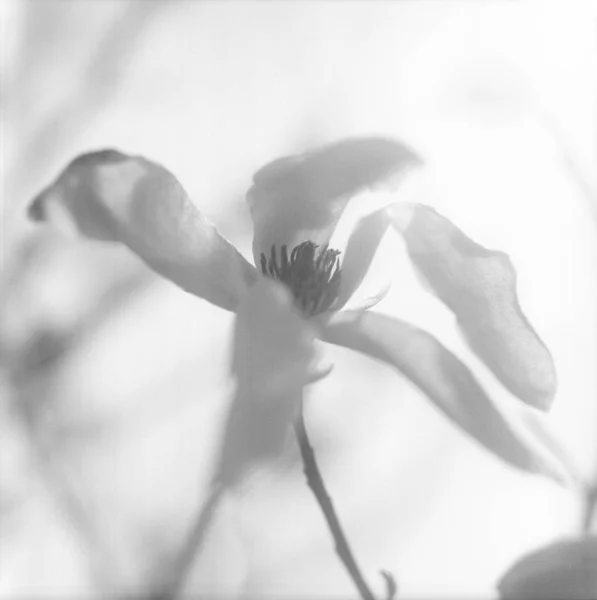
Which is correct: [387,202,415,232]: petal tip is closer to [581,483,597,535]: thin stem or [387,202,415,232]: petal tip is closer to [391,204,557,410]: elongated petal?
[391,204,557,410]: elongated petal

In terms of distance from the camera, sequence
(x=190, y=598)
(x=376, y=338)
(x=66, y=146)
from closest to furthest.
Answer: (x=376, y=338) → (x=190, y=598) → (x=66, y=146)

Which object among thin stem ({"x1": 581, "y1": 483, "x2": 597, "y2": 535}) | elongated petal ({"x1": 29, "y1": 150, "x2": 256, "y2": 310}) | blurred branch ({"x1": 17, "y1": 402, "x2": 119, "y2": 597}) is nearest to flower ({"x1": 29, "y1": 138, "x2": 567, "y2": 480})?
elongated petal ({"x1": 29, "y1": 150, "x2": 256, "y2": 310})

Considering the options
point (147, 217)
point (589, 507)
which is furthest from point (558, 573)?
point (147, 217)

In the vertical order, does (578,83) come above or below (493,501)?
above

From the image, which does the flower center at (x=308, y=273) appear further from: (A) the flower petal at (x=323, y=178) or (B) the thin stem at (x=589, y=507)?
(B) the thin stem at (x=589, y=507)

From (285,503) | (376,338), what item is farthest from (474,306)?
(285,503)

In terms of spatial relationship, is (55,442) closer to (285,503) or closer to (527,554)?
(285,503)
